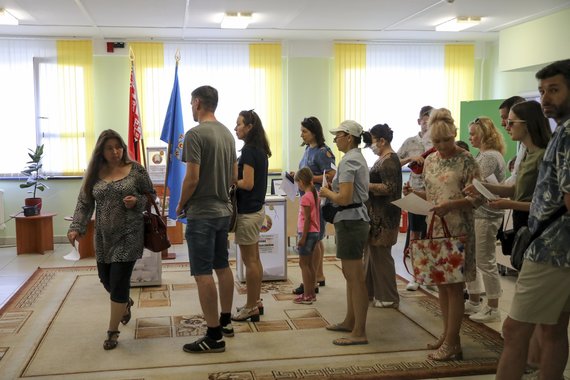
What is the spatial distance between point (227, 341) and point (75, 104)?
16.9 ft

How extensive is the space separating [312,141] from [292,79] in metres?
3.79

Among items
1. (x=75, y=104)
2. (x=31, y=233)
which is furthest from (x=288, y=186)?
(x=75, y=104)

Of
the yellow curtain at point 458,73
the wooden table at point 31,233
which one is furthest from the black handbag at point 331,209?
the yellow curtain at point 458,73

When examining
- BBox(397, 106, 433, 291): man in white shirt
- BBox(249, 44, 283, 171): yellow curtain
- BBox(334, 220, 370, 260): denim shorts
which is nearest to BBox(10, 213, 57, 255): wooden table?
BBox(249, 44, 283, 171): yellow curtain

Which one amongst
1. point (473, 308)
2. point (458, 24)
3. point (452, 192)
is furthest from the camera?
point (458, 24)

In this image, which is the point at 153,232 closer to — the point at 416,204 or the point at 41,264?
the point at 416,204

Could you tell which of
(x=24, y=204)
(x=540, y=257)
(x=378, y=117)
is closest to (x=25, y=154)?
(x=24, y=204)

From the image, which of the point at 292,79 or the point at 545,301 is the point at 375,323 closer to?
the point at 545,301

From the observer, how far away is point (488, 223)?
13.2ft

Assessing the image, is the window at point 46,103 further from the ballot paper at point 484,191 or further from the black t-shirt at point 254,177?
the ballot paper at point 484,191

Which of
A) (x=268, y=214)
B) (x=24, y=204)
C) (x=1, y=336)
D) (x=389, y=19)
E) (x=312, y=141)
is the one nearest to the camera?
(x=1, y=336)

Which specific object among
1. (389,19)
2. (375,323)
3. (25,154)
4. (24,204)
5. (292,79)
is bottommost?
(375,323)

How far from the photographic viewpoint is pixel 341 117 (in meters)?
8.38

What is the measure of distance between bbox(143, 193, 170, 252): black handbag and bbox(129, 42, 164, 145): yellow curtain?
175 inches
